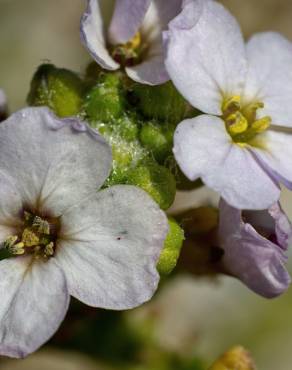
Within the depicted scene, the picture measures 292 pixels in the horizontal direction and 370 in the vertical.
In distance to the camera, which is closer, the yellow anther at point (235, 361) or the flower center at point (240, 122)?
the flower center at point (240, 122)

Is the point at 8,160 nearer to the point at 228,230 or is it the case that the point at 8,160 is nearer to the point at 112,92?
the point at 112,92

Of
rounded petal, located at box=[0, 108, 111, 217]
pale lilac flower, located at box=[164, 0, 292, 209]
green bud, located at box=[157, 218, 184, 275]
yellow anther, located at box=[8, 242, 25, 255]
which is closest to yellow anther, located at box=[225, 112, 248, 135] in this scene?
pale lilac flower, located at box=[164, 0, 292, 209]

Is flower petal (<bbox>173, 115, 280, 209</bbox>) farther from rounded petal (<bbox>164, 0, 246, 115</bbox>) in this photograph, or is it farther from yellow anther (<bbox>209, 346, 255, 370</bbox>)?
yellow anther (<bbox>209, 346, 255, 370</bbox>)

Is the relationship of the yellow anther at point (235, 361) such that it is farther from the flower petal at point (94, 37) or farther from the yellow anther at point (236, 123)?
the flower petal at point (94, 37)

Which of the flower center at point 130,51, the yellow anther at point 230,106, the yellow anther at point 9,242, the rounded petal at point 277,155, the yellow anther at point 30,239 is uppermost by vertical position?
the flower center at point 130,51

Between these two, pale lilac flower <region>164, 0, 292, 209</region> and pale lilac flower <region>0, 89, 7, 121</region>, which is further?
pale lilac flower <region>0, 89, 7, 121</region>

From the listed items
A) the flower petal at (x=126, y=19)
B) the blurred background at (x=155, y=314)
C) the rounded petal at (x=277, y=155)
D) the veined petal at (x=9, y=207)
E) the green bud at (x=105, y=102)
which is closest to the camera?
the veined petal at (x=9, y=207)

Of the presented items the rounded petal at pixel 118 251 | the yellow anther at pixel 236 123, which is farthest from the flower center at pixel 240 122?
the rounded petal at pixel 118 251
